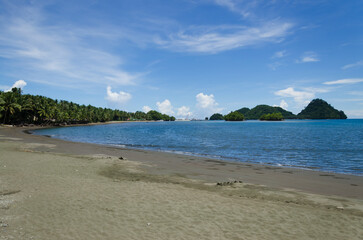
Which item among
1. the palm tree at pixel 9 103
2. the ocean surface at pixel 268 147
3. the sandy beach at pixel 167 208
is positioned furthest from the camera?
the palm tree at pixel 9 103

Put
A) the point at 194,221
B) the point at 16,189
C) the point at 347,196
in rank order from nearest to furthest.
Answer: the point at 194,221 < the point at 16,189 < the point at 347,196

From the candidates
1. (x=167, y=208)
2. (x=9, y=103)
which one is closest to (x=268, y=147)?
(x=167, y=208)

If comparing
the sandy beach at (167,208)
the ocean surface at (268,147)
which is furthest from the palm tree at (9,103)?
the sandy beach at (167,208)

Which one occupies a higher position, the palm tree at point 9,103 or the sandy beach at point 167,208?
the palm tree at point 9,103

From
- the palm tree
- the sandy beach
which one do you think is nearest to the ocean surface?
the sandy beach

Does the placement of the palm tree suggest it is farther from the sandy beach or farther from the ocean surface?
the sandy beach

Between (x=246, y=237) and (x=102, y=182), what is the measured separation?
9.54m

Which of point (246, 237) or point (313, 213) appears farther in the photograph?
point (313, 213)

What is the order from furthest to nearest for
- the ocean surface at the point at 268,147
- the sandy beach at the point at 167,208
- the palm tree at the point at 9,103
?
the palm tree at the point at 9,103, the ocean surface at the point at 268,147, the sandy beach at the point at 167,208

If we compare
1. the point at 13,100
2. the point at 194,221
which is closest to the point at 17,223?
the point at 194,221

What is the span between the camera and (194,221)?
27.3 feet

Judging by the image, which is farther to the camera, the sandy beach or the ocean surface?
the ocean surface

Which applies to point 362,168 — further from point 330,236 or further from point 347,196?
point 330,236

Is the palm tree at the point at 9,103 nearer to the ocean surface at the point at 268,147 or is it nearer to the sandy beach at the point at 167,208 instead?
the ocean surface at the point at 268,147
